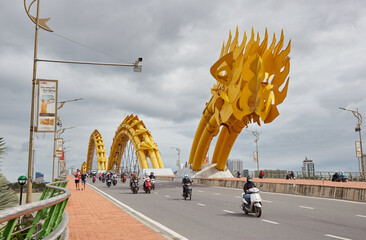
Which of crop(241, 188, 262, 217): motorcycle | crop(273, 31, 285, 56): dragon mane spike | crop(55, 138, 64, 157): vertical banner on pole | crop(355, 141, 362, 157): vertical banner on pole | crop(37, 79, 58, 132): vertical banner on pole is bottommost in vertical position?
crop(241, 188, 262, 217): motorcycle

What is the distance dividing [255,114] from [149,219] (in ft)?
76.4

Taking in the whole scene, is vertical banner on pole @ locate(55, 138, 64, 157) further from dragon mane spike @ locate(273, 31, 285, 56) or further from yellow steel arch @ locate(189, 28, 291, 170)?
dragon mane spike @ locate(273, 31, 285, 56)

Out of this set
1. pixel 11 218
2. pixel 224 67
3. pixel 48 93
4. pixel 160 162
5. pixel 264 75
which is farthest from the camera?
pixel 160 162

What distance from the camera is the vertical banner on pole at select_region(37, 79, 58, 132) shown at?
45.1 ft

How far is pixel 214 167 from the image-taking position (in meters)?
43.8

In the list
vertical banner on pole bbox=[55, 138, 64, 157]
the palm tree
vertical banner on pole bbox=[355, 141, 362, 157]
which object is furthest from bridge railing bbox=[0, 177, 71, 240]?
vertical banner on pole bbox=[355, 141, 362, 157]

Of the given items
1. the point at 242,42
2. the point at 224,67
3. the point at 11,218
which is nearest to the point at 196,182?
the point at 224,67

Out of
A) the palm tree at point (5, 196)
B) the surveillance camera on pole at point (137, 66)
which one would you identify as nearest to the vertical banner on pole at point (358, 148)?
the surveillance camera on pole at point (137, 66)

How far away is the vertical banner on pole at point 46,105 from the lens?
45.1 feet

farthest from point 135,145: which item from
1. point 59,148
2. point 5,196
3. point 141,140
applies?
point 5,196

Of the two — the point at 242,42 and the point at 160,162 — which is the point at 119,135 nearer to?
the point at 160,162

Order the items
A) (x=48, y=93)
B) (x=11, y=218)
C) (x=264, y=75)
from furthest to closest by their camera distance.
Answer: (x=264, y=75) → (x=48, y=93) → (x=11, y=218)

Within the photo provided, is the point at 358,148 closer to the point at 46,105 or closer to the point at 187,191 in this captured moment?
the point at 187,191

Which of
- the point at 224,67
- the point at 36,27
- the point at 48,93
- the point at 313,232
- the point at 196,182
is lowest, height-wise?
the point at 196,182
